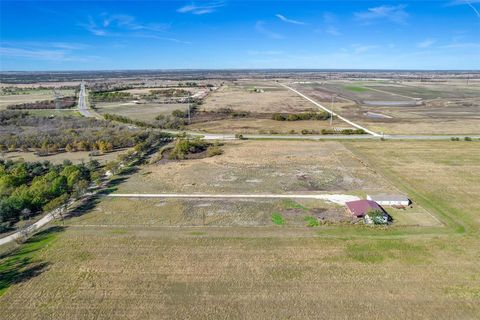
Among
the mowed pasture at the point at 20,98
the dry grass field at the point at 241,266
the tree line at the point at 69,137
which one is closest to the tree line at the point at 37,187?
the dry grass field at the point at 241,266

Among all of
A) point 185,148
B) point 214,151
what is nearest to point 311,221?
point 214,151

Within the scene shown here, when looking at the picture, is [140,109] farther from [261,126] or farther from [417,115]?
[417,115]

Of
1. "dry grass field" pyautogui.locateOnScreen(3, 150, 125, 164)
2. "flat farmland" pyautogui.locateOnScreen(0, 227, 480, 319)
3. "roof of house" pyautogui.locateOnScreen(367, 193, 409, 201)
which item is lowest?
"flat farmland" pyautogui.locateOnScreen(0, 227, 480, 319)

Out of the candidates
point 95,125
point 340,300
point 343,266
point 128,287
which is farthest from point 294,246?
point 95,125

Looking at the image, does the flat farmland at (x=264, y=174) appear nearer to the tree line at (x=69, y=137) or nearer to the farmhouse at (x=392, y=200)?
the farmhouse at (x=392, y=200)

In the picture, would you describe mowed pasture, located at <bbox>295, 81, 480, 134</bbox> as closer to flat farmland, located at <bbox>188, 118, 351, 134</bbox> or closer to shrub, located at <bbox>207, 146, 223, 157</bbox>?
flat farmland, located at <bbox>188, 118, 351, 134</bbox>

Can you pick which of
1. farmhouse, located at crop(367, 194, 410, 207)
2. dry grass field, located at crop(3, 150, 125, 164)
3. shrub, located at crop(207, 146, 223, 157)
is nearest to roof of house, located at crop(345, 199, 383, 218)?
farmhouse, located at crop(367, 194, 410, 207)

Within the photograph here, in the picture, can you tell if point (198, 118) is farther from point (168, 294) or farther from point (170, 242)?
point (168, 294)
